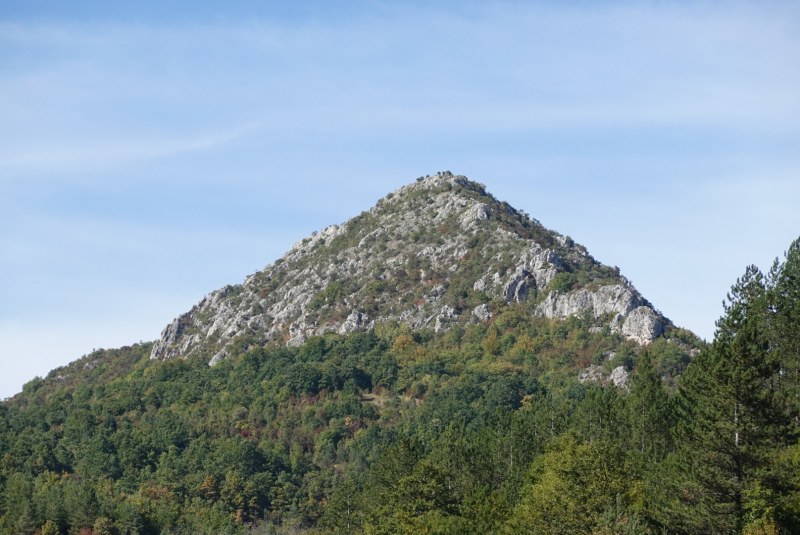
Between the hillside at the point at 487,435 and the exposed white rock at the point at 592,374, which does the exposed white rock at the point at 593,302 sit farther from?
the exposed white rock at the point at 592,374

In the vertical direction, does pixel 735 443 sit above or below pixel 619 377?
below

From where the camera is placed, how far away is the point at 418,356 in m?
193

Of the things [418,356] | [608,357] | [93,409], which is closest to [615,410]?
[608,357]

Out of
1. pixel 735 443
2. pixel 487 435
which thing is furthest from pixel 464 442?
pixel 735 443

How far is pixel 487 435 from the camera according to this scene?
106m

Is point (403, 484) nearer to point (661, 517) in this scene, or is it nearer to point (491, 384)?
point (661, 517)

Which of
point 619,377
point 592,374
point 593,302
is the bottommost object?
point 619,377

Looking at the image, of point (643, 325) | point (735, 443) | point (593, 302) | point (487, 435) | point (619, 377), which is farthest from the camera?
point (593, 302)

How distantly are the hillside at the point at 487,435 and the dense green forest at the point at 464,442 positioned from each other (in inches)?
8.8

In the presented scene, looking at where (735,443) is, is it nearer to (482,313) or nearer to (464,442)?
(464,442)

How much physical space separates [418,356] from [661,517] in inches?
5217

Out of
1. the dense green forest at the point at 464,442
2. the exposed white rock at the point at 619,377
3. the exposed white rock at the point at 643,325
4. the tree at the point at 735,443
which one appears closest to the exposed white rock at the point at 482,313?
the dense green forest at the point at 464,442

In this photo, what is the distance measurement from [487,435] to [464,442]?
2505 mm

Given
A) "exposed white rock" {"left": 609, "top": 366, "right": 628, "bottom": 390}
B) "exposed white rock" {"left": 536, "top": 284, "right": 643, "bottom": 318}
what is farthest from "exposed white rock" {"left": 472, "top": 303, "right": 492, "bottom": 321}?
"exposed white rock" {"left": 609, "top": 366, "right": 628, "bottom": 390}
